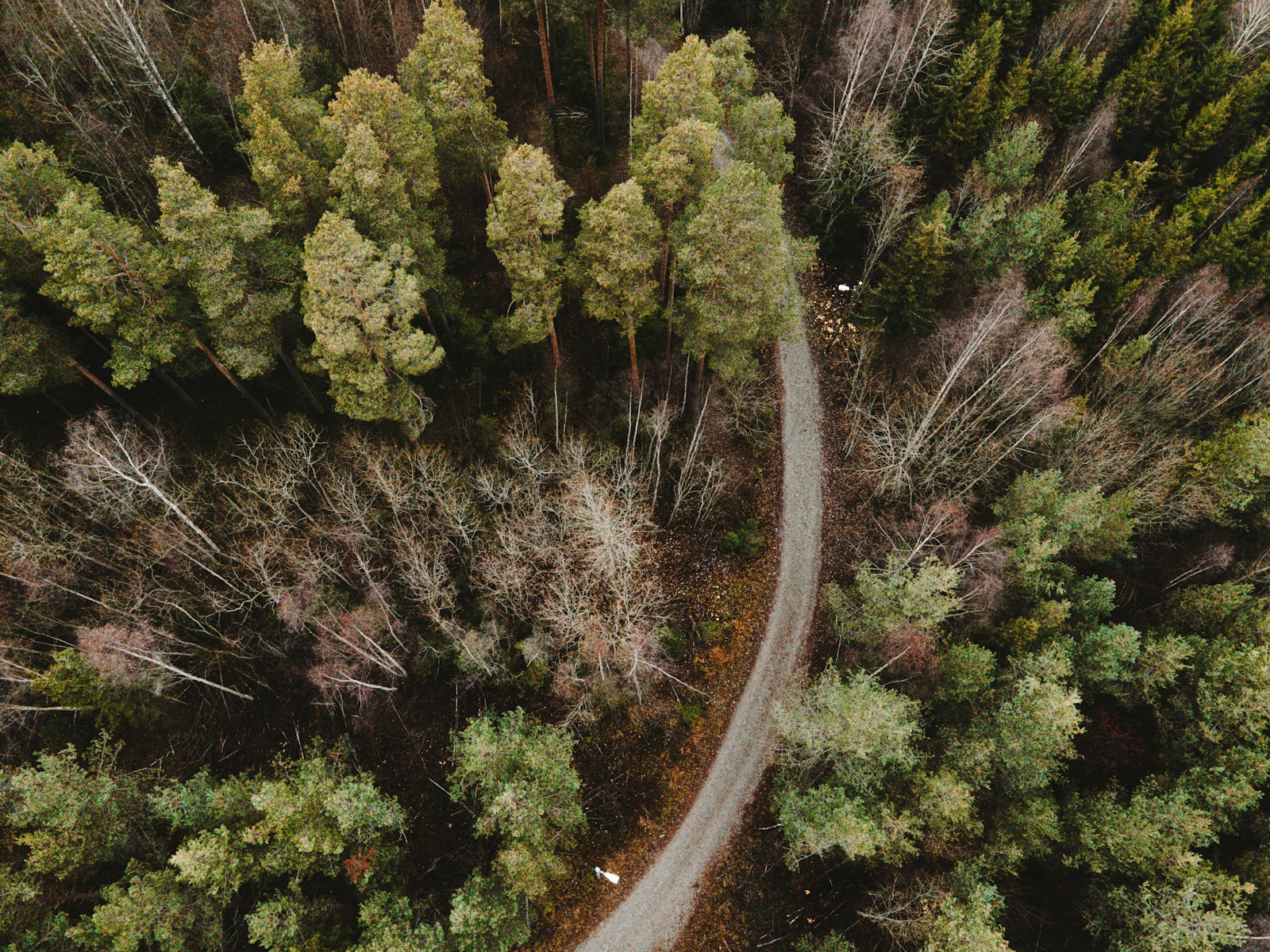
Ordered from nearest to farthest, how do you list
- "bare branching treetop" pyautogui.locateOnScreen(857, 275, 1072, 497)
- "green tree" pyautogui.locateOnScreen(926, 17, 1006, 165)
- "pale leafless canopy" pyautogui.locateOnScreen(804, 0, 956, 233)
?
1. "bare branching treetop" pyautogui.locateOnScreen(857, 275, 1072, 497)
2. "pale leafless canopy" pyautogui.locateOnScreen(804, 0, 956, 233)
3. "green tree" pyautogui.locateOnScreen(926, 17, 1006, 165)

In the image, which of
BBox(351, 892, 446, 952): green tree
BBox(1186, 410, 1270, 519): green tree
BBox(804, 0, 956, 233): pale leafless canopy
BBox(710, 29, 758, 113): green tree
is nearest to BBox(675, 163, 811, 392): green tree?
BBox(710, 29, 758, 113): green tree

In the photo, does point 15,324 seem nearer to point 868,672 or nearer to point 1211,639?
point 868,672

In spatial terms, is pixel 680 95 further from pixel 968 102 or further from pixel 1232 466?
pixel 1232 466

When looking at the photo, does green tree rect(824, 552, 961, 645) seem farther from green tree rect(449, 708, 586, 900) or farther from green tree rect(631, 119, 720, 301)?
green tree rect(631, 119, 720, 301)

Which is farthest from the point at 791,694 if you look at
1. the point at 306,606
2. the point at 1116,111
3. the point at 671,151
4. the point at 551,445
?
the point at 1116,111

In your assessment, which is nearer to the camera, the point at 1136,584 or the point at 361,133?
the point at 361,133

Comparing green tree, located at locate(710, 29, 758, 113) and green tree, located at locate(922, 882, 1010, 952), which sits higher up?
green tree, located at locate(710, 29, 758, 113)
